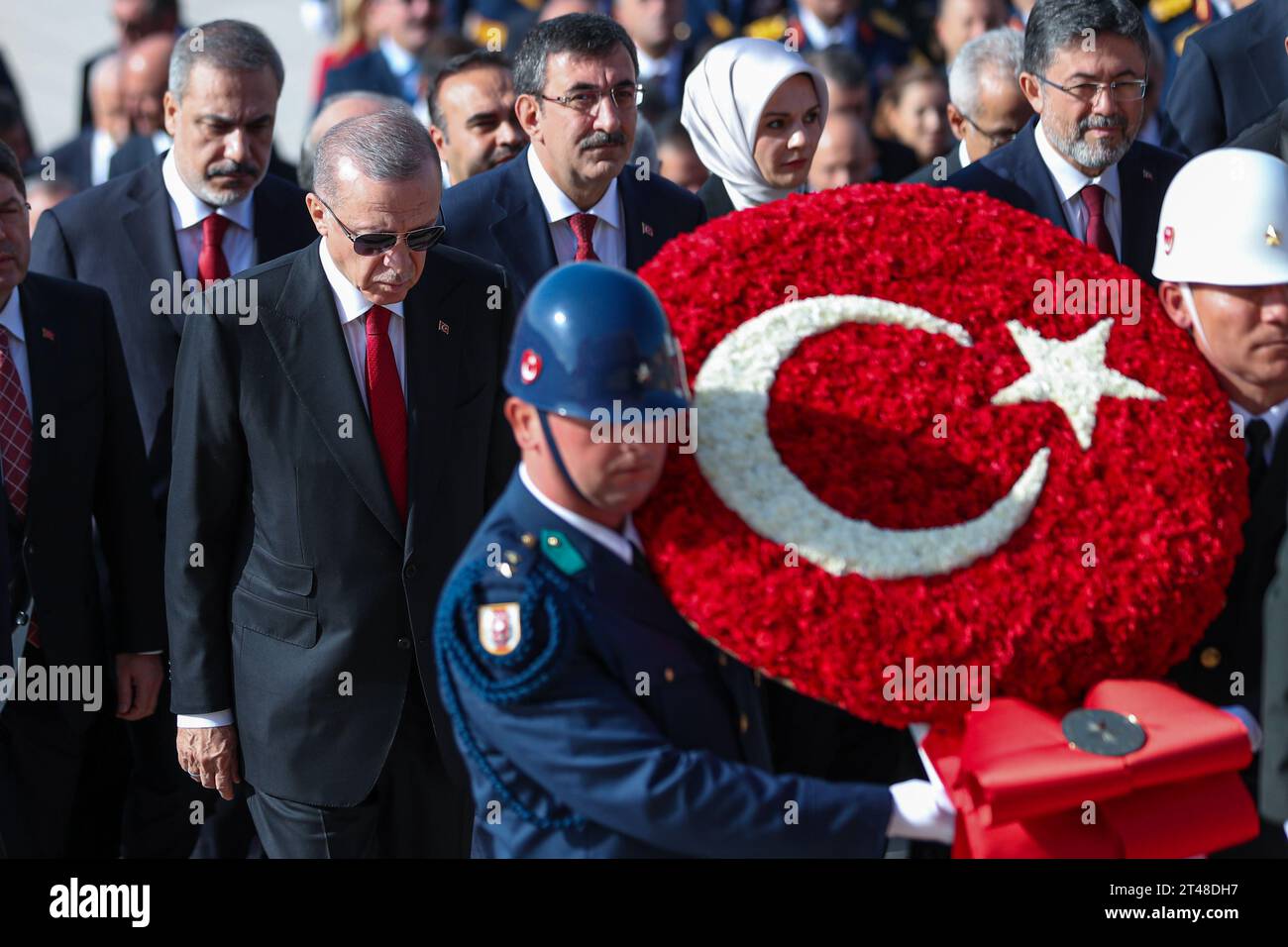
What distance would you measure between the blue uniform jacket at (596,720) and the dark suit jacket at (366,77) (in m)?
6.25

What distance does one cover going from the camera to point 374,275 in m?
4.50

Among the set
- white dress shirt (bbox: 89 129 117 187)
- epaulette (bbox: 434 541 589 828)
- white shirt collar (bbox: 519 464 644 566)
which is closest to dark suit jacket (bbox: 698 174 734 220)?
white shirt collar (bbox: 519 464 644 566)

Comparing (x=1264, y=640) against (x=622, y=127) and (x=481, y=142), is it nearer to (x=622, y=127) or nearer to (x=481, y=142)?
(x=622, y=127)

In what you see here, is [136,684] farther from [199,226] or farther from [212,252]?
[199,226]

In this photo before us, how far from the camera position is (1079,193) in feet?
17.5

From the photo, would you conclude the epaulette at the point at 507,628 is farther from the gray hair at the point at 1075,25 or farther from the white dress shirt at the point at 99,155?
the white dress shirt at the point at 99,155

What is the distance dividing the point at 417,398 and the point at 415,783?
101 cm

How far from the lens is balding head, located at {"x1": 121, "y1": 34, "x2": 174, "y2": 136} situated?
8445 mm

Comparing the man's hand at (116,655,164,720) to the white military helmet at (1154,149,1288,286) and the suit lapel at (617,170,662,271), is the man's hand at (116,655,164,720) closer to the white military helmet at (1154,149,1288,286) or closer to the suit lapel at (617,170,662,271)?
the suit lapel at (617,170,662,271)

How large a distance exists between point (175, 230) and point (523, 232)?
115 centimetres

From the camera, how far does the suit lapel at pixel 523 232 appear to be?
537cm

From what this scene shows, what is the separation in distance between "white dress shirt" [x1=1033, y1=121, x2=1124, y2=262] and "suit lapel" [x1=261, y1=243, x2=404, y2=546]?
215cm

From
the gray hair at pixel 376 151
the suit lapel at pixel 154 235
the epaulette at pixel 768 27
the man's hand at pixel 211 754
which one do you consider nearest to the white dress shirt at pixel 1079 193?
the gray hair at pixel 376 151
